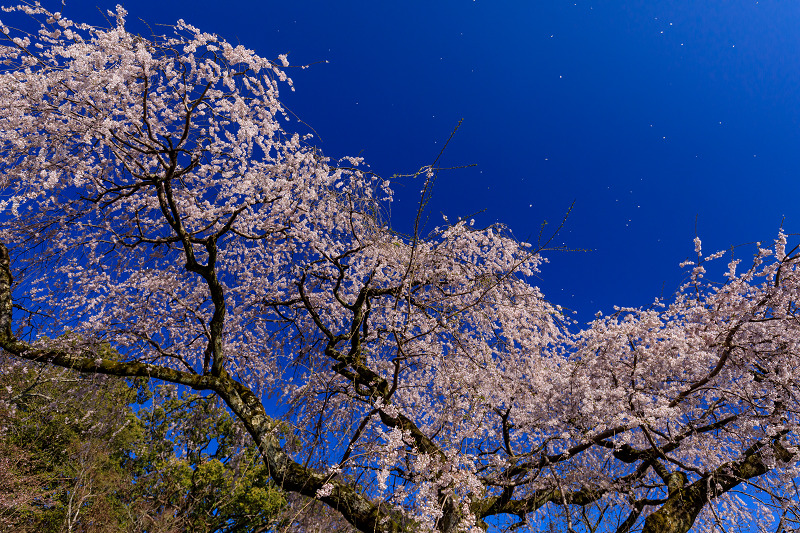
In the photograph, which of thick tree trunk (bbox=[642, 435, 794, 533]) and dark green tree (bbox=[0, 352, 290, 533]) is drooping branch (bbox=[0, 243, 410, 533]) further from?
dark green tree (bbox=[0, 352, 290, 533])

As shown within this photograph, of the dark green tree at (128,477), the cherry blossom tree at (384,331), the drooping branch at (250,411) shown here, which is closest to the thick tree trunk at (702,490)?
the cherry blossom tree at (384,331)

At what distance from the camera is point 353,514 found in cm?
515

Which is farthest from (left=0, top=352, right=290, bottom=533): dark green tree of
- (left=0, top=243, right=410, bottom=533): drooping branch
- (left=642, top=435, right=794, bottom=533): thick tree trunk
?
(left=642, top=435, right=794, bottom=533): thick tree trunk

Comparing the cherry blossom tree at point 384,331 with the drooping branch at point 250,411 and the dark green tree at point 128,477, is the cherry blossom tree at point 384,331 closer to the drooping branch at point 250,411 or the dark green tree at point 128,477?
the drooping branch at point 250,411

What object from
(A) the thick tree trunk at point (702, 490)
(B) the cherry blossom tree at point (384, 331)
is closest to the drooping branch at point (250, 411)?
(B) the cherry blossom tree at point (384, 331)

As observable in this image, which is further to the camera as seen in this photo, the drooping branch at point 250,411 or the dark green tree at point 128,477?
the dark green tree at point 128,477

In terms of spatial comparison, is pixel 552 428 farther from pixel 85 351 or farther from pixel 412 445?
pixel 85 351

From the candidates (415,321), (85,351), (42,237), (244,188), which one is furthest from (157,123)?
(415,321)

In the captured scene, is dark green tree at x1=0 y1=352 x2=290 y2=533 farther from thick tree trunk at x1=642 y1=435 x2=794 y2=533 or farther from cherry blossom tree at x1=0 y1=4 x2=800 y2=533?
thick tree trunk at x1=642 y1=435 x2=794 y2=533

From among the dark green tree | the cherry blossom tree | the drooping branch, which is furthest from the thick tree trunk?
the dark green tree

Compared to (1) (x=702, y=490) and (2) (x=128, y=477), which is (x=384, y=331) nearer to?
(1) (x=702, y=490)

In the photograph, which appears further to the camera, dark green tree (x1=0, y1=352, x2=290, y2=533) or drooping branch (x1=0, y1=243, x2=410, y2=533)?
dark green tree (x1=0, y1=352, x2=290, y2=533)

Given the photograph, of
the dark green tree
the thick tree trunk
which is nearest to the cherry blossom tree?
the thick tree trunk

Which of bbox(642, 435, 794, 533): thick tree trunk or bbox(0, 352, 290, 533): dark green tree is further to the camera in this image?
bbox(0, 352, 290, 533): dark green tree
